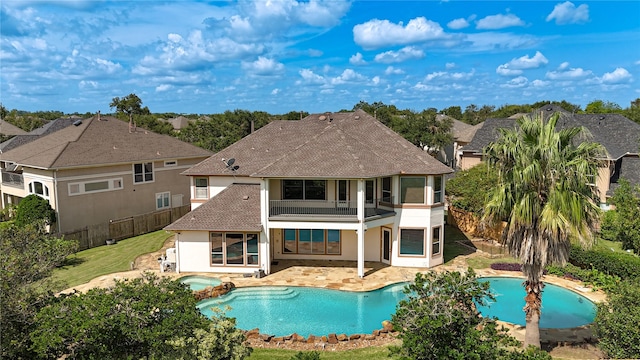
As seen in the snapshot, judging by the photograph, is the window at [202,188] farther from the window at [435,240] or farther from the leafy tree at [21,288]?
the window at [435,240]

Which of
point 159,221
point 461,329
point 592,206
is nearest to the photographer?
point 461,329

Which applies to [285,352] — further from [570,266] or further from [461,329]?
[570,266]

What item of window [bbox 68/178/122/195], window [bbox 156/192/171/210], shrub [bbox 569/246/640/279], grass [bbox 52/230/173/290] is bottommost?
grass [bbox 52/230/173/290]

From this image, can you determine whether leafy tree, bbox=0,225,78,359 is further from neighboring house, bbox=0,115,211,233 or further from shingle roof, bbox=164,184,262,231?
neighboring house, bbox=0,115,211,233

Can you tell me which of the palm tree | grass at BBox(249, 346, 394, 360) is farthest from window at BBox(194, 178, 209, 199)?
the palm tree

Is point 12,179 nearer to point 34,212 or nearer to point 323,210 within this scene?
point 34,212

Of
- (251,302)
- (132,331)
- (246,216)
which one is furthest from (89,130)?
(132,331)

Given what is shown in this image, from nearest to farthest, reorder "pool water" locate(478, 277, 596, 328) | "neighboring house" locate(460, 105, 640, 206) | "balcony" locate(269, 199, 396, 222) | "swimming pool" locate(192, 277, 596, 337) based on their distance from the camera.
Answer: "swimming pool" locate(192, 277, 596, 337), "pool water" locate(478, 277, 596, 328), "balcony" locate(269, 199, 396, 222), "neighboring house" locate(460, 105, 640, 206)

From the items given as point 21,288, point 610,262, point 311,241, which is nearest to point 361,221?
point 311,241
